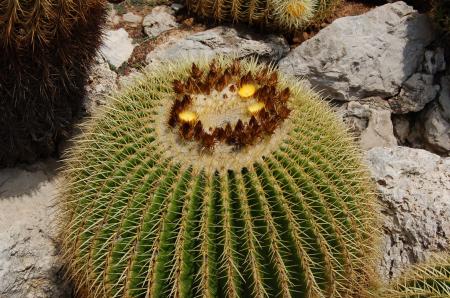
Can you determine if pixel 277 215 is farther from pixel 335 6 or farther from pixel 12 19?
pixel 335 6

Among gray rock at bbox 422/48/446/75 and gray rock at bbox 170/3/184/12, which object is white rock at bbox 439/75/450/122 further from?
gray rock at bbox 170/3/184/12

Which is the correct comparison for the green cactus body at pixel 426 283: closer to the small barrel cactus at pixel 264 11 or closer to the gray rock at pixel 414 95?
the gray rock at pixel 414 95

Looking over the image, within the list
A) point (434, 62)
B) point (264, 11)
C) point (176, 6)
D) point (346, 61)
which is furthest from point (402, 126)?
point (176, 6)

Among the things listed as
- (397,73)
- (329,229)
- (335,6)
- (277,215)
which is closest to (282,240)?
(277,215)

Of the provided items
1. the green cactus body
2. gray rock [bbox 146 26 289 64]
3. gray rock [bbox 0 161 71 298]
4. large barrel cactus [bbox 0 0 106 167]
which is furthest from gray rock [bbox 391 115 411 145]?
gray rock [bbox 0 161 71 298]

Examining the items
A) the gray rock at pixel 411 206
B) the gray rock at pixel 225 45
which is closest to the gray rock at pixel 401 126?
the gray rock at pixel 411 206

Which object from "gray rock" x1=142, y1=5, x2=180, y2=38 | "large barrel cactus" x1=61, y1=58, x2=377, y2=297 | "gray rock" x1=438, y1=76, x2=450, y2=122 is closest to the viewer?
"large barrel cactus" x1=61, y1=58, x2=377, y2=297
